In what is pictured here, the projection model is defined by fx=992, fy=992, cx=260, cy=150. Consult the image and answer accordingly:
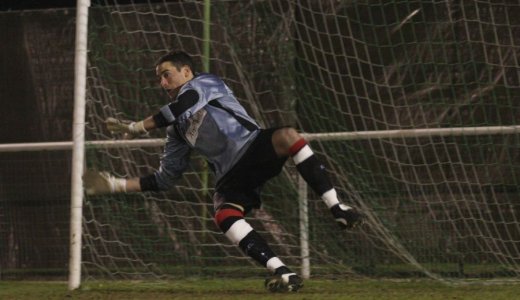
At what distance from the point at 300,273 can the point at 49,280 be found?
8.09ft

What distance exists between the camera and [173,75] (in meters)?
6.83

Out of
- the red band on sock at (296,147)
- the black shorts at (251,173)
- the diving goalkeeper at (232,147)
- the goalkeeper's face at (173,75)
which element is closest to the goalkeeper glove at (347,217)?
the diving goalkeeper at (232,147)

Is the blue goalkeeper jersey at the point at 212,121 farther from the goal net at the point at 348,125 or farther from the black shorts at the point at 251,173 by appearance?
the goal net at the point at 348,125

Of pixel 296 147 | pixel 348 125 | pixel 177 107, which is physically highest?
pixel 177 107

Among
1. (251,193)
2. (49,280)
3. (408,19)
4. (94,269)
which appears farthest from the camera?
(49,280)

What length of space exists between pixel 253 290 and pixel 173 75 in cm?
160

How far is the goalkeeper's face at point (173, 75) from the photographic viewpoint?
6.83m

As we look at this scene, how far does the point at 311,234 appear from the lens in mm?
7953

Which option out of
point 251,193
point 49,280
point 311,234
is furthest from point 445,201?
point 49,280

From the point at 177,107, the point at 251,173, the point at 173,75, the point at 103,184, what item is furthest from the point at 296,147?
the point at 103,184

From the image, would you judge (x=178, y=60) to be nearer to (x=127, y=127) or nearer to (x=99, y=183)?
(x=127, y=127)

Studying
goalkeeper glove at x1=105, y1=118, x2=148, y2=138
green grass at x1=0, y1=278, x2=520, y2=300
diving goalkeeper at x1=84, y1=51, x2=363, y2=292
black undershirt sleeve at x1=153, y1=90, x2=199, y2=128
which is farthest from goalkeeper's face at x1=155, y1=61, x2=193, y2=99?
green grass at x1=0, y1=278, x2=520, y2=300

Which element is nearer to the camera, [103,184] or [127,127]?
[127,127]

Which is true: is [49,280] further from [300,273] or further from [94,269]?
[300,273]
